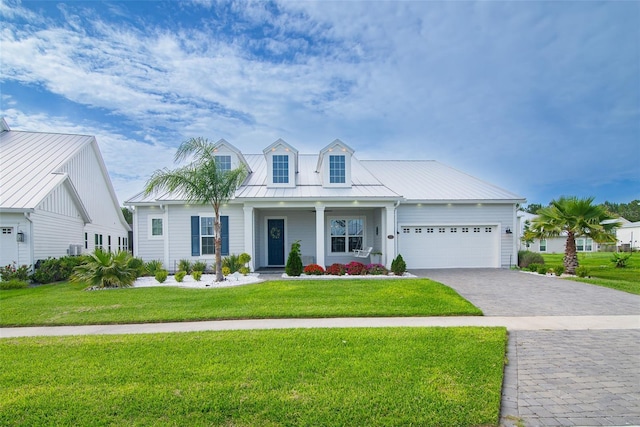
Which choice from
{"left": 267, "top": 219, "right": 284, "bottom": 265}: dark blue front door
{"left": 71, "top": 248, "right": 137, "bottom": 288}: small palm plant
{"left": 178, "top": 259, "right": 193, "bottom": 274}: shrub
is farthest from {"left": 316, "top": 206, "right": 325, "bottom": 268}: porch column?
{"left": 71, "top": 248, "right": 137, "bottom": 288}: small palm plant

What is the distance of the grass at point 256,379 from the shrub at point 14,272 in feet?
25.7

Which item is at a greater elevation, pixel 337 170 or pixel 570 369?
pixel 337 170

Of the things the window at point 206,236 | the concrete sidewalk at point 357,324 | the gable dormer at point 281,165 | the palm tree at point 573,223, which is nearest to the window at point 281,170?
the gable dormer at point 281,165

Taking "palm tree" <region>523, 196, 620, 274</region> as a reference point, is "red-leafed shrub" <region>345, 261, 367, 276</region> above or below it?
below

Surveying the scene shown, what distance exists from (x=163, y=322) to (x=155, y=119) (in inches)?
537

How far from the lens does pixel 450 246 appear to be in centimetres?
1512

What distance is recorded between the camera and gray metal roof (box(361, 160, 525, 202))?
15.0 m

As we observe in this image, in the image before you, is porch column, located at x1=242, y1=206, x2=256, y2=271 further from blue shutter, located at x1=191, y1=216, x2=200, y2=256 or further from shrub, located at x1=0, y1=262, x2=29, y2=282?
shrub, located at x1=0, y1=262, x2=29, y2=282

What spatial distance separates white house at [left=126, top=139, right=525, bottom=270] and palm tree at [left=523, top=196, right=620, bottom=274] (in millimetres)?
1702

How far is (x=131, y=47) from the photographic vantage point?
11.8 meters

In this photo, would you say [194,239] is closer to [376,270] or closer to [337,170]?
[337,170]

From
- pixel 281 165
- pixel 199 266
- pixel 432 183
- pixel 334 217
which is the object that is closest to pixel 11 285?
pixel 199 266

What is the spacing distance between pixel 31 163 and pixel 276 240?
38.2ft

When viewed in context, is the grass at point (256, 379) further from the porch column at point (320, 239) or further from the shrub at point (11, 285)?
the porch column at point (320, 239)
